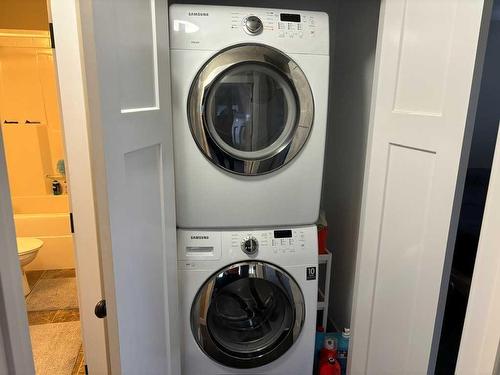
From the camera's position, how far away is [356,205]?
72.1 inches

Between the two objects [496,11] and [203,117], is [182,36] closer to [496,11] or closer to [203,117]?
[203,117]

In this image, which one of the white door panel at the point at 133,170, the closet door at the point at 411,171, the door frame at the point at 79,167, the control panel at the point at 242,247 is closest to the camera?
the white door panel at the point at 133,170

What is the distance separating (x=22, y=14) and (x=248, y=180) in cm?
283

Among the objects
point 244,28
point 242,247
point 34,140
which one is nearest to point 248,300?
point 242,247

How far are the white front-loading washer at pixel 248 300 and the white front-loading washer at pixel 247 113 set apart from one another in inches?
3.3

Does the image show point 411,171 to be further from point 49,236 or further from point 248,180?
point 49,236

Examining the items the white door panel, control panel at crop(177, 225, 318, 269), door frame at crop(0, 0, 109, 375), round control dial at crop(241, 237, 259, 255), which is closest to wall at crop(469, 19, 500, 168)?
control panel at crop(177, 225, 318, 269)

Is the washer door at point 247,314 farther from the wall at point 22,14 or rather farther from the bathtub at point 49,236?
the wall at point 22,14

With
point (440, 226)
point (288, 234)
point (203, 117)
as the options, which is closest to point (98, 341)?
point (288, 234)

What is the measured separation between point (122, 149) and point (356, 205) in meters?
1.30

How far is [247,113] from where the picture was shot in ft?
4.94

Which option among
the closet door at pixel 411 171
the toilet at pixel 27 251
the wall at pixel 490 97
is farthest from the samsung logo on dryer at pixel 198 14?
the toilet at pixel 27 251

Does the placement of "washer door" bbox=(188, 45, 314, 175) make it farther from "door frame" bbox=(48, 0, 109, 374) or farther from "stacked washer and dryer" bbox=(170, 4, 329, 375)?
"door frame" bbox=(48, 0, 109, 374)

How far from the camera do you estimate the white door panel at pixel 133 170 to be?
2.47 ft
